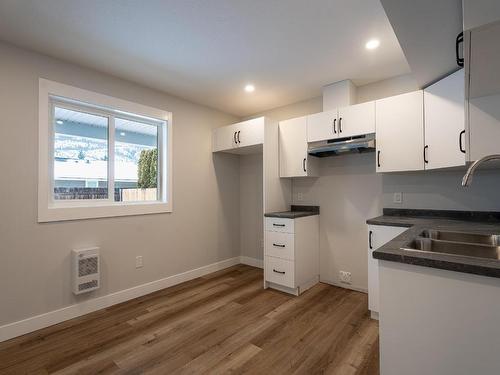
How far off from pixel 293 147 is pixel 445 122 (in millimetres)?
1551

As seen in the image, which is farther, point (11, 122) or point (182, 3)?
point (11, 122)

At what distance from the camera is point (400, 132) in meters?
2.43

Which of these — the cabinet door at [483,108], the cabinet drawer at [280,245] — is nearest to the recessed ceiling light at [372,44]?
the cabinet door at [483,108]

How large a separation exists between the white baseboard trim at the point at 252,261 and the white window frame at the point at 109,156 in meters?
1.60

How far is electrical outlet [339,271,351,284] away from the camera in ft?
10.1

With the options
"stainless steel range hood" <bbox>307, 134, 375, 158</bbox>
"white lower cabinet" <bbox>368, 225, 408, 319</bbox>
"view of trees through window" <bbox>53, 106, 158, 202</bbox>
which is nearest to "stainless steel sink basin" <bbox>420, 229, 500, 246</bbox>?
"white lower cabinet" <bbox>368, 225, 408, 319</bbox>

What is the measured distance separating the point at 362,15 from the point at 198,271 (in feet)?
11.1

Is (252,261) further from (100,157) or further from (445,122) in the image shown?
(445,122)

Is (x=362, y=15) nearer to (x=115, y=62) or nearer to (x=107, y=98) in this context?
(x=115, y=62)

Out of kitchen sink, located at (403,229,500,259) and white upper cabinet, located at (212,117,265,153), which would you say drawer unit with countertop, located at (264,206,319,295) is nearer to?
white upper cabinet, located at (212,117,265,153)

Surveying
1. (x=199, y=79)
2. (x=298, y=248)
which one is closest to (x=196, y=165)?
(x=199, y=79)

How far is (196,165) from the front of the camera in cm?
360

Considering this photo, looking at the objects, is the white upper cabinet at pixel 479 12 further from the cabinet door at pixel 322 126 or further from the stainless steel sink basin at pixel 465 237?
the cabinet door at pixel 322 126

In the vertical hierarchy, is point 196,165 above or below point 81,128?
below
